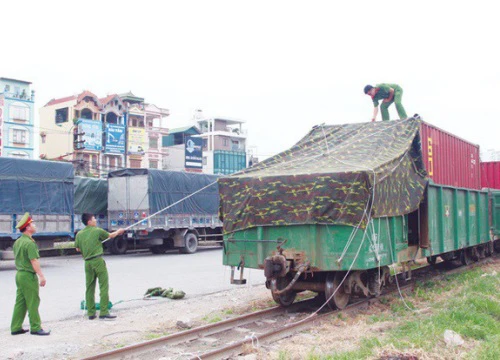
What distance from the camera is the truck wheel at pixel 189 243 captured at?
22.5m

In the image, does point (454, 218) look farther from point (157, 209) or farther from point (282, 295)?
point (157, 209)

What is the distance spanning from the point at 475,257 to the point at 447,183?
479cm

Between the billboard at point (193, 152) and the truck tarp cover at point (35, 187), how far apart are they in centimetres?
4118

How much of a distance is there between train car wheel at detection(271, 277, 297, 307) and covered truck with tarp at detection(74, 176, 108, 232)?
14051 mm

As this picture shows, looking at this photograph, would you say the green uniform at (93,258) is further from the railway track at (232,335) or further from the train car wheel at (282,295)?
the train car wheel at (282,295)

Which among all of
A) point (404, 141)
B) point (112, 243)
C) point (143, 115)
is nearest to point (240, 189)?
point (404, 141)

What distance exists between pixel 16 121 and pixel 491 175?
137 ft

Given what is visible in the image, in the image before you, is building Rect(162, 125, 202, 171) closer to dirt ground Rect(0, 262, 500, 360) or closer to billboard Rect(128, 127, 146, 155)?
billboard Rect(128, 127, 146, 155)

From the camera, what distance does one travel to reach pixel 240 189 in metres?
9.42

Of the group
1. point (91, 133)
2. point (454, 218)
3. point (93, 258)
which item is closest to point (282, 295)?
point (93, 258)

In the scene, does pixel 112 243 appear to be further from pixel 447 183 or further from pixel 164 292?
pixel 447 183

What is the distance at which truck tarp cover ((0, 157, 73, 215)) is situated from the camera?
17266 mm

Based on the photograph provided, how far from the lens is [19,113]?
48688 millimetres

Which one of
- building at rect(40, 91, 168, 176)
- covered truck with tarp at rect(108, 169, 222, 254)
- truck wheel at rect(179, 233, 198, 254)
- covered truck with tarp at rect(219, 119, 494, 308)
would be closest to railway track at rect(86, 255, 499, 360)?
covered truck with tarp at rect(219, 119, 494, 308)
